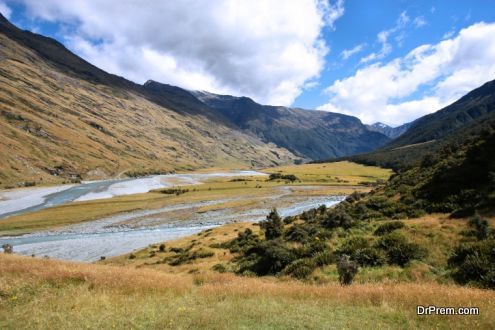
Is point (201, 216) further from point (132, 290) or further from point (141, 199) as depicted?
point (132, 290)

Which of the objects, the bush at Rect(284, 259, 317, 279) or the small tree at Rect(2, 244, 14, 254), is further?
the small tree at Rect(2, 244, 14, 254)

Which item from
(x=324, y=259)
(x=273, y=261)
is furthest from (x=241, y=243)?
(x=324, y=259)

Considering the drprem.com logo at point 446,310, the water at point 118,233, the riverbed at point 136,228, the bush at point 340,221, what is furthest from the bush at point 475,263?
the water at point 118,233

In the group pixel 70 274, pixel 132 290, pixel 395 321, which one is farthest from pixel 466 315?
pixel 70 274

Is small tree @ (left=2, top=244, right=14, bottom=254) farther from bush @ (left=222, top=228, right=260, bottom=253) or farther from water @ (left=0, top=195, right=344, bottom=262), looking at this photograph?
bush @ (left=222, top=228, right=260, bottom=253)

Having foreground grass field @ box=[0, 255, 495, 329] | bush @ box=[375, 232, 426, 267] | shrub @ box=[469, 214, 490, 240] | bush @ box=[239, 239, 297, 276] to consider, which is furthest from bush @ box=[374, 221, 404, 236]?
foreground grass field @ box=[0, 255, 495, 329]

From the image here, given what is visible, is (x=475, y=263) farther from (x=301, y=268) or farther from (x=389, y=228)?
(x=389, y=228)

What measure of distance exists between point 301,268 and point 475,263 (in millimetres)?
8590

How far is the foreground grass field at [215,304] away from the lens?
9.81 meters

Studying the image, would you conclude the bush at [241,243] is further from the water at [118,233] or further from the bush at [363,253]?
the water at [118,233]

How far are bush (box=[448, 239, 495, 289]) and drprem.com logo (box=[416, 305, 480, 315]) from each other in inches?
186

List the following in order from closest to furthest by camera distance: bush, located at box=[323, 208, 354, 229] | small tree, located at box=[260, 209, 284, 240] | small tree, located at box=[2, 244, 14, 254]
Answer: bush, located at box=[323, 208, 354, 229] → small tree, located at box=[2, 244, 14, 254] → small tree, located at box=[260, 209, 284, 240]

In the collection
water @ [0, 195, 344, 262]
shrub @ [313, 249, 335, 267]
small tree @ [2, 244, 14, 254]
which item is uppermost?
shrub @ [313, 249, 335, 267]

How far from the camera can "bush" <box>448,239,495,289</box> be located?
46.0 feet
